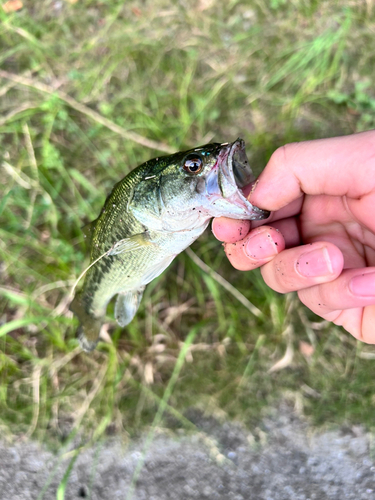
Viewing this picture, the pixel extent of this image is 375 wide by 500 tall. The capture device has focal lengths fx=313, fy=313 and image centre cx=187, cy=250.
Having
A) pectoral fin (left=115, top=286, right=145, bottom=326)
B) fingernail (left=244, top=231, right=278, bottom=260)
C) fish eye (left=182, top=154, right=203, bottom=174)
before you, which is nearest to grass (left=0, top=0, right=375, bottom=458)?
pectoral fin (left=115, top=286, right=145, bottom=326)

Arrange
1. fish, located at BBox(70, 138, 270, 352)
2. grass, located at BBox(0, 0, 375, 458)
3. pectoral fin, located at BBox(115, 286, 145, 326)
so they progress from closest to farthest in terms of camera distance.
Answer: fish, located at BBox(70, 138, 270, 352) → pectoral fin, located at BBox(115, 286, 145, 326) → grass, located at BBox(0, 0, 375, 458)

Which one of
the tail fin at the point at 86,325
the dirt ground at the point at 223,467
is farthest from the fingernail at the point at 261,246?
the dirt ground at the point at 223,467

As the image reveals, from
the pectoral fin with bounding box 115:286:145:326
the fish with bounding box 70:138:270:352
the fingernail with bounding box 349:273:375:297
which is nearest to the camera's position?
the fingernail with bounding box 349:273:375:297

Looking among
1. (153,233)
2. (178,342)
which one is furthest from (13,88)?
(178,342)

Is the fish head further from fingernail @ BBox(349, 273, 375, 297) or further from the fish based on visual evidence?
fingernail @ BBox(349, 273, 375, 297)

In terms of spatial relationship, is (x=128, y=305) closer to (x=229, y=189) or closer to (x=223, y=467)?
(x=229, y=189)

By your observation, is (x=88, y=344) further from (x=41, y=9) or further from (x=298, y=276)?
(x=41, y=9)
